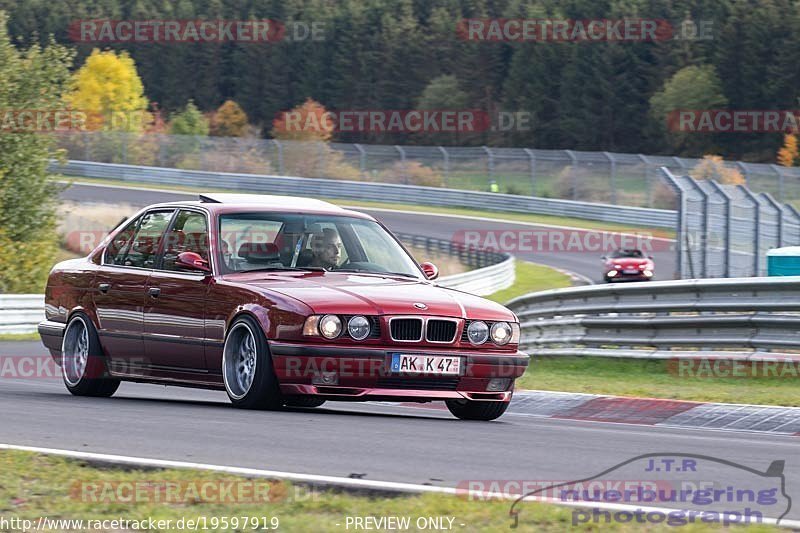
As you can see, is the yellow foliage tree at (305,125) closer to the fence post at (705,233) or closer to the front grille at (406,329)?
the fence post at (705,233)

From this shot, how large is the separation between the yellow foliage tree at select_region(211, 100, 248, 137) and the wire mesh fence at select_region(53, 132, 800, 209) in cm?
4190

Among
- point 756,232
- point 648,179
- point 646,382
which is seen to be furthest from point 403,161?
point 646,382

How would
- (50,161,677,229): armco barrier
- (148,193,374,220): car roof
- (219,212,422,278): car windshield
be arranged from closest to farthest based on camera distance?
(219,212,422,278): car windshield
(148,193,374,220): car roof
(50,161,677,229): armco barrier

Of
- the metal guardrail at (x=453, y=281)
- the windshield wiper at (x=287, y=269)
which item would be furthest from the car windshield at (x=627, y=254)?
the windshield wiper at (x=287, y=269)

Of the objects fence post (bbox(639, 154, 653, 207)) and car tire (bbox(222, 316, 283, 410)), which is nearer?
car tire (bbox(222, 316, 283, 410))

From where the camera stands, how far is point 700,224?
60.1 ft

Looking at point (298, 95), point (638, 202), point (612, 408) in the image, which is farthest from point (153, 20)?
point (612, 408)

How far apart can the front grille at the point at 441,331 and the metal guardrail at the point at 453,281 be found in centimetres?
718

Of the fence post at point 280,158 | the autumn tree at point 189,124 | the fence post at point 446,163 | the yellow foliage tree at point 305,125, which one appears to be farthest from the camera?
the autumn tree at point 189,124

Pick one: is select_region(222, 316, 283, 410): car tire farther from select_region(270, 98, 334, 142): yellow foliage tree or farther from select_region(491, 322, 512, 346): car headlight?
select_region(270, 98, 334, 142): yellow foliage tree

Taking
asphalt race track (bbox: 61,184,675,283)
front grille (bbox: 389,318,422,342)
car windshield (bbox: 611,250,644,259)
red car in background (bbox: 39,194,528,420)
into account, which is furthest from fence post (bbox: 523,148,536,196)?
front grille (bbox: 389,318,422,342)

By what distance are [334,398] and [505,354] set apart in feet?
4.12

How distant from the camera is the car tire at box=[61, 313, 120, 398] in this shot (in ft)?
35.7

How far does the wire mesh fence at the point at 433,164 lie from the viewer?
163 ft
